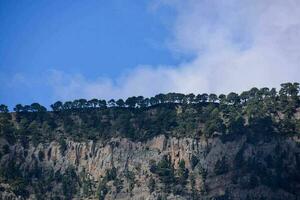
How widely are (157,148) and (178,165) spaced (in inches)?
377

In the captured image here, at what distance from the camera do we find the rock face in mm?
142125

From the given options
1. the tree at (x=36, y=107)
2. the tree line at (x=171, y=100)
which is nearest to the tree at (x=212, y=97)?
the tree line at (x=171, y=100)

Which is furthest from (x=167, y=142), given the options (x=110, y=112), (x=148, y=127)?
(x=110, y=112)

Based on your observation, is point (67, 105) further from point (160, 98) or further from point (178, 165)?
point (178, 165)

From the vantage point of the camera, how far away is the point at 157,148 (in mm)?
160375

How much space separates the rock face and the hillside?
237 millimetres

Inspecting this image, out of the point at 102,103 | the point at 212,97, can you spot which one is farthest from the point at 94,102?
the point at 212,97

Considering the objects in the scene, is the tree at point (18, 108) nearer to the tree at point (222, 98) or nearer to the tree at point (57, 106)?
the tree at point (57, 106)

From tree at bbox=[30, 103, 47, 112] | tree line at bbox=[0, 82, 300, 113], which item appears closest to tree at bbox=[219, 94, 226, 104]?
tree line at bbox=[0, 82, 300, 113]

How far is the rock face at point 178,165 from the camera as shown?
142125 millimetres

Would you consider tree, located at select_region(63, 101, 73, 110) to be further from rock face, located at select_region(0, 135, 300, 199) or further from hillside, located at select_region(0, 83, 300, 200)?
rock face, located at select_region(0, 135, 300, 199)

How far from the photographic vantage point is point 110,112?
174m

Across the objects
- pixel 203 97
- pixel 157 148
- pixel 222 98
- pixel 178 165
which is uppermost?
pixel 203 97

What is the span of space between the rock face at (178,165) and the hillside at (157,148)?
24 cm
